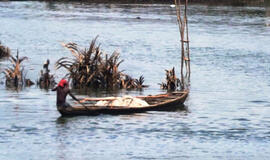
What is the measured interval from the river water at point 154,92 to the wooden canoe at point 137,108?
9.4 inches

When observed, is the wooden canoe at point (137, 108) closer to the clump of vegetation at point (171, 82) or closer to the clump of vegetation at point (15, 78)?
the clump of vegetation at point (171, 82)

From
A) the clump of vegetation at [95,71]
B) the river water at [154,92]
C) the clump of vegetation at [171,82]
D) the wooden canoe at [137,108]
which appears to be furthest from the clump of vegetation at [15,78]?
the wooden canoe at [137,108]

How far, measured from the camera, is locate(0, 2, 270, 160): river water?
24375mm

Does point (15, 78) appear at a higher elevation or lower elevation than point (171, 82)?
higher

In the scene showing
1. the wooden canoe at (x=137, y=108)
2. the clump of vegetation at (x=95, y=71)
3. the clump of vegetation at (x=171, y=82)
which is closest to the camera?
the wooden canoe at (x=137, y=108)

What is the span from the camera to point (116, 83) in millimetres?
35531

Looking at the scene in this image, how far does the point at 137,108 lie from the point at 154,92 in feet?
23.6

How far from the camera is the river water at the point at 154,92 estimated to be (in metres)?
24.4

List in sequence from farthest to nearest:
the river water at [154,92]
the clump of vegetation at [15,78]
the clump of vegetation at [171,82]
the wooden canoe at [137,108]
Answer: the clump of vegetation at [15,78]
the clump of vegetation at [171,82]
the wooden canoe at [137,108]
the river water at [154,92]

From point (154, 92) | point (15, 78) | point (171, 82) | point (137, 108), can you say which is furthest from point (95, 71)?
point (137, 108)

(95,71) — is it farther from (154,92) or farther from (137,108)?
(137,108)

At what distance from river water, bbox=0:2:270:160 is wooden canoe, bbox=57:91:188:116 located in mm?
239

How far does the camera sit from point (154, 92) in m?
36.3

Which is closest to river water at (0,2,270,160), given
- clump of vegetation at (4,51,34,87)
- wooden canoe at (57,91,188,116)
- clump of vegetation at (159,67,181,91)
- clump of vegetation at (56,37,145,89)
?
wooden canoe at (57,91,188,116)
